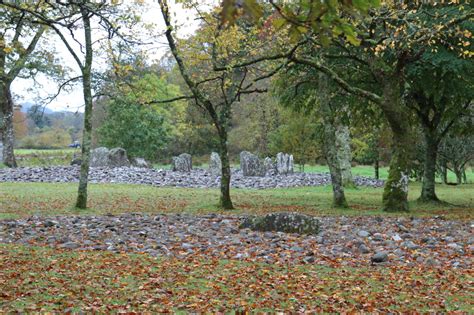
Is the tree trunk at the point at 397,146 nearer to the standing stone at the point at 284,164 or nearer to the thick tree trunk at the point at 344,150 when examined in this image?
the thick tree trunk at the point at 344,150

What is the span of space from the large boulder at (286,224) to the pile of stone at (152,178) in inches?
734

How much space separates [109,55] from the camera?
17.2 meters

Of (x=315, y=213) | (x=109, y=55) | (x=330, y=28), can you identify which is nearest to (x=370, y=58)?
(x=315, y=213)

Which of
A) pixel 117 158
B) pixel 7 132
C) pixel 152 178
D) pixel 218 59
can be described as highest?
pixel 218 59

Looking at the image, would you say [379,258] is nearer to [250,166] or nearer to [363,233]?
[363,233]

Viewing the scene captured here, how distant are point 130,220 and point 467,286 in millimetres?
8641

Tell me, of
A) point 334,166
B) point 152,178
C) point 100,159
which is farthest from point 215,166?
point 334,166

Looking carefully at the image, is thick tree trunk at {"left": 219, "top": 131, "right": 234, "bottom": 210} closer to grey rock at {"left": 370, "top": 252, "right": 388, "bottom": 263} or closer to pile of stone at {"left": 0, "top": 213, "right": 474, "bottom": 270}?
pile of stone at {"left": 0, "top": 213, "right": 474, "bottom": 270}

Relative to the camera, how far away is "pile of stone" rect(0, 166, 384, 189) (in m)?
31.9

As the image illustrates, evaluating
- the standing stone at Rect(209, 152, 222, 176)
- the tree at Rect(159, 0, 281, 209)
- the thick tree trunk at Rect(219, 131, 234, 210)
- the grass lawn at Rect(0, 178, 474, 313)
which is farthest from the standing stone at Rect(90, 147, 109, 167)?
the grass lawn at Rect(0, 178, 474, 313)

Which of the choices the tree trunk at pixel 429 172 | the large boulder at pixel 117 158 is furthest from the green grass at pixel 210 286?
the large boulder at pixel 117 158

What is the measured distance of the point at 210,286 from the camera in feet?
24.7

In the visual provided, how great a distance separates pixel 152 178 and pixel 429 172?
715 inches

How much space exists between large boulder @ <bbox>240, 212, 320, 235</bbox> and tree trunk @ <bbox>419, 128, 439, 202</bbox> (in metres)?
11.2
